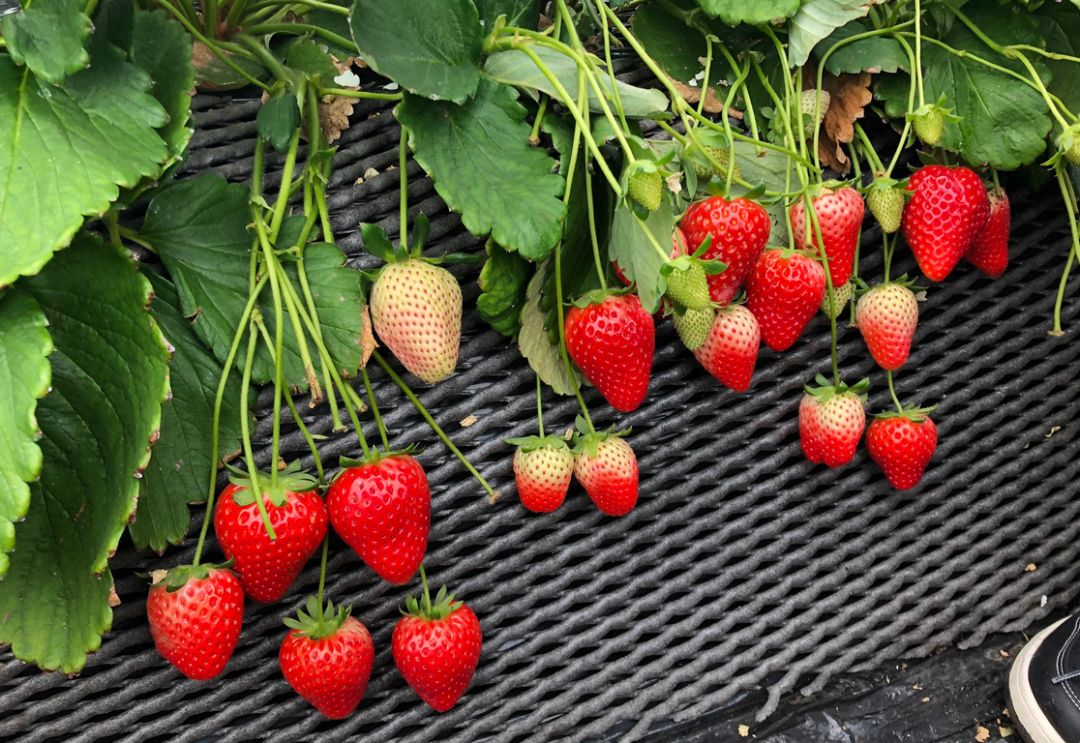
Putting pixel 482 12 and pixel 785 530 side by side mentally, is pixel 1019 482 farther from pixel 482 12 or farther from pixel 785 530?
pixel 482 12

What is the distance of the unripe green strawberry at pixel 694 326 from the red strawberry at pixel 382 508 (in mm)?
235

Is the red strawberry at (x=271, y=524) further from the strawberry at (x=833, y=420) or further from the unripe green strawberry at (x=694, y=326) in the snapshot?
the strawberry at (x=833, y=420)

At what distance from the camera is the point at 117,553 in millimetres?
674

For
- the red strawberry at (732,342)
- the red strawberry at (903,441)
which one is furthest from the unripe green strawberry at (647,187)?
the red strawberry at (903,441)

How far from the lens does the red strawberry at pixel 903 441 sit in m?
0.90

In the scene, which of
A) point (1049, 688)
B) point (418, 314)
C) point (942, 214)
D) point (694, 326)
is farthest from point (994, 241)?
point (418, 314)

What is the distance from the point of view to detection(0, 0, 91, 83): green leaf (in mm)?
528

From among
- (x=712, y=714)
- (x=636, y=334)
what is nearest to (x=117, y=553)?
(x=636, y=334)

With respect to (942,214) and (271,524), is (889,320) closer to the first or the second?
Result: (942,214)

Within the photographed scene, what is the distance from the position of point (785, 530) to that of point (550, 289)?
396mm

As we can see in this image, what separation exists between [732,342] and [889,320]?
6.9 inches

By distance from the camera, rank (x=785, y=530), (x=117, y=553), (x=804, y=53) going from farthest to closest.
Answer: (x=785, y=530) → (x=804, y=53) → (x=117, y=553)

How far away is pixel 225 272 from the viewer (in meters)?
0.66

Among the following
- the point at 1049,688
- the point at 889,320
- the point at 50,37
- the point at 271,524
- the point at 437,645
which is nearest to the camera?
the point at 50,37
